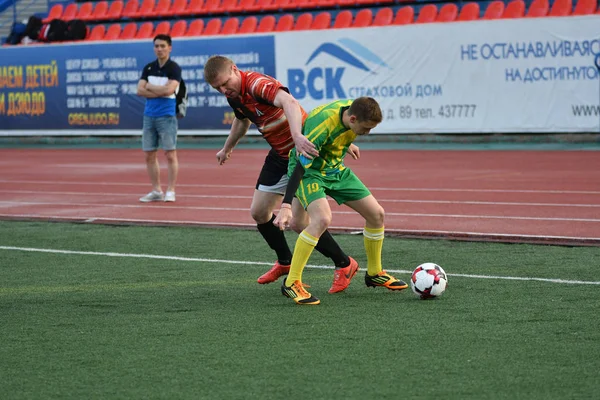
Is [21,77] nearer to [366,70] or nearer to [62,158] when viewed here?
[62,158]

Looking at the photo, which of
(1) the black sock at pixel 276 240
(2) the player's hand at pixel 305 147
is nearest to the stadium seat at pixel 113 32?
(1) the black sock at pixel 276 240

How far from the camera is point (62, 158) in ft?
71.9

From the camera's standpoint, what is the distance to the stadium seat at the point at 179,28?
2692 centimetres

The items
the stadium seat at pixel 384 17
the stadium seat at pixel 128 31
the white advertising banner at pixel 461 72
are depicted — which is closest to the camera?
the white advertising banner at pixel 461 72

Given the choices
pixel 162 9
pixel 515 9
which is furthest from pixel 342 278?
pixel 162 9

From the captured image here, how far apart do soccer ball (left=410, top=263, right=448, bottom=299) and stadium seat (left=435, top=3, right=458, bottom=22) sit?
53.6 feet

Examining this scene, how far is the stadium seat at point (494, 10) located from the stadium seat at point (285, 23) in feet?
16.0

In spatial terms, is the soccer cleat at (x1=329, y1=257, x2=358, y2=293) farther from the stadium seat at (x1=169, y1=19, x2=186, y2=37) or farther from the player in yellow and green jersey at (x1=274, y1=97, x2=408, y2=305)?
the stadium seat at (x1=169, y1=19, x2=186, y2=37)

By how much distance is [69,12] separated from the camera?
99.3 ft

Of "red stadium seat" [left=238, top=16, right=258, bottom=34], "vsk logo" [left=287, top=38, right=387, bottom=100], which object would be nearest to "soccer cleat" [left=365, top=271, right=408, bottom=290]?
"vsk logo" [left=287, top=38, right=387, bottom=100]

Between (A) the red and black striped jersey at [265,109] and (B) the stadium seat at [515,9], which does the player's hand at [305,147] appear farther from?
(B) the stadium seat at [515,9]

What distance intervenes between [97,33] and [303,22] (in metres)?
6.61

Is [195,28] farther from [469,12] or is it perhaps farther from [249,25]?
[469,12]

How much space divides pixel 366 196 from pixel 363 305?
81 cm
